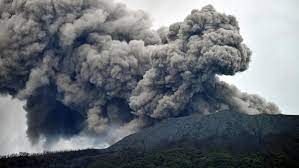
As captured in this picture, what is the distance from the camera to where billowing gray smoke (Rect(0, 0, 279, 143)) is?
93.2m

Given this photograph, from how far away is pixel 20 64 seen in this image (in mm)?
97750

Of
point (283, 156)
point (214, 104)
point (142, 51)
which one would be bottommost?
point (283, 156)

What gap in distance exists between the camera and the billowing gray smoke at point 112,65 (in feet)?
306

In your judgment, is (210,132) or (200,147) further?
(210,132)

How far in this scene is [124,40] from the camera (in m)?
99.0

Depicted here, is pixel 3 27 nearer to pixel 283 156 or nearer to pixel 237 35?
pixel 237 35

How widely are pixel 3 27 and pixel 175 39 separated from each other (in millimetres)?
16534

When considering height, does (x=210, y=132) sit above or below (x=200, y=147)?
above

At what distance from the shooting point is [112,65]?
95812 millimetres

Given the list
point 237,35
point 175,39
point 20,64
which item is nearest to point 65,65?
point 20,64

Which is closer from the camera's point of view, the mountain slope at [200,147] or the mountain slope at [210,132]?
the mountain slope at [200,147]

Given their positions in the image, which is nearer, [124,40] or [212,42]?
[212,42]

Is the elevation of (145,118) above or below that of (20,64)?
below

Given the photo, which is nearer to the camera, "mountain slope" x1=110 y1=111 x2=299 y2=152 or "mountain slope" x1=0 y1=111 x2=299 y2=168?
"mountain slope" x1=0 y1=111 x2=299 y2=168
